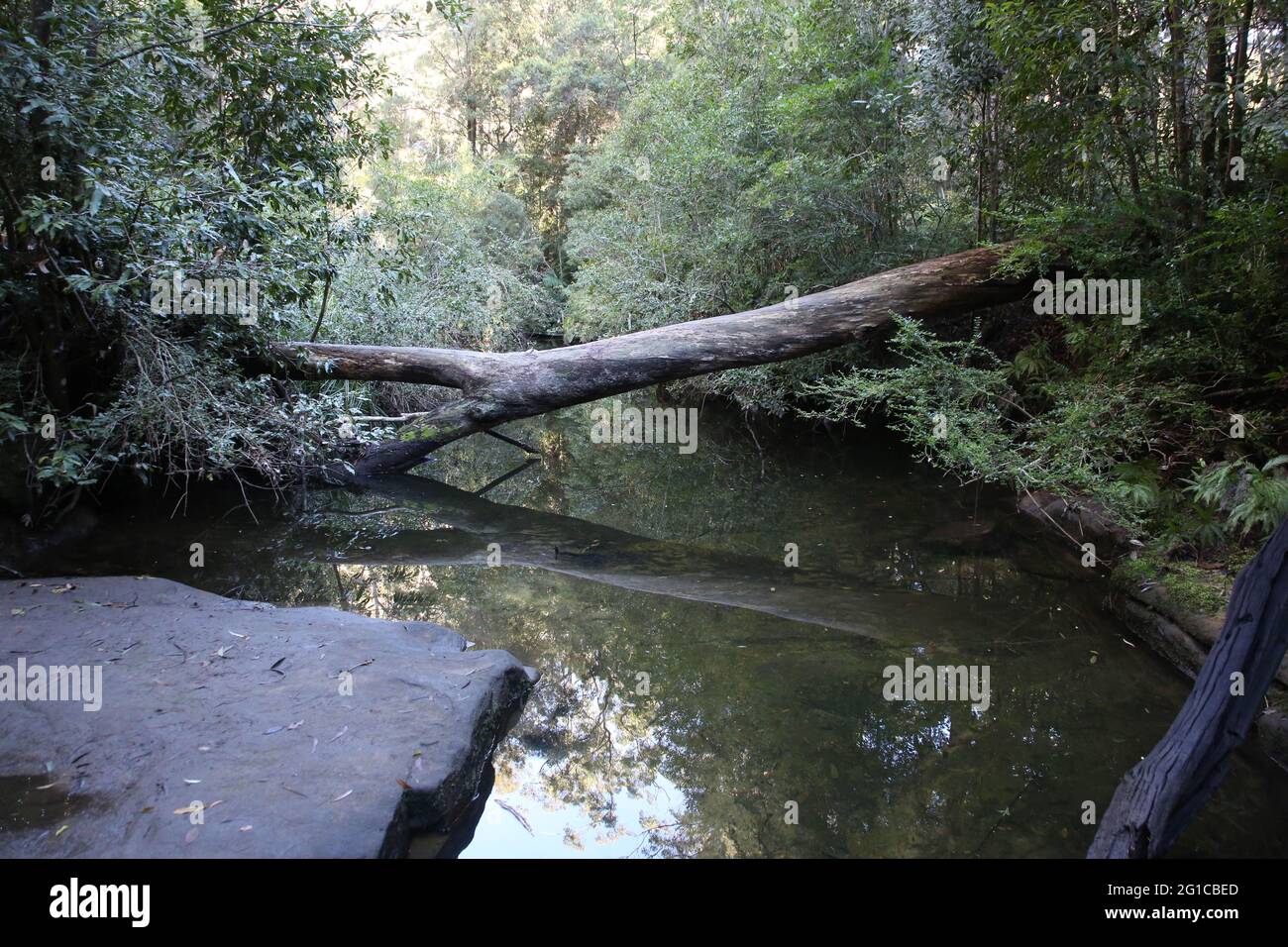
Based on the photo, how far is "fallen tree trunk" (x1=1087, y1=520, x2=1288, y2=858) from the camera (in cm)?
219

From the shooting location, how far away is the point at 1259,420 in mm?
4820

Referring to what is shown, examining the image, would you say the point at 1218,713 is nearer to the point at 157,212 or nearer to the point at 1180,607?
the point at 1180,607

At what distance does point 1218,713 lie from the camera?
2221mm

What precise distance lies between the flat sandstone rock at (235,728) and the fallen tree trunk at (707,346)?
3371mm

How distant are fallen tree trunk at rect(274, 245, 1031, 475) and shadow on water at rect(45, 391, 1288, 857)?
1.31m

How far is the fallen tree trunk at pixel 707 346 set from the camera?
7.05 metres

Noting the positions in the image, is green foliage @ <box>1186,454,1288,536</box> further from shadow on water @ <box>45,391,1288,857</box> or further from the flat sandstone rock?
the flat sandstone rock

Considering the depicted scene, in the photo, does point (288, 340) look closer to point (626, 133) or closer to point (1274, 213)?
point (1274, 213)

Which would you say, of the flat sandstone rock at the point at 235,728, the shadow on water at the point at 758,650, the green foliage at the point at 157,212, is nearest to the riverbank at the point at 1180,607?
the shadow on water at the point at 758,650

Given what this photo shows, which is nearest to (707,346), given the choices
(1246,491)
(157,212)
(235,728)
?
(1246,491)

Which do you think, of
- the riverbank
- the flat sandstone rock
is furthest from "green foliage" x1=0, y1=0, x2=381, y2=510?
the riverbank

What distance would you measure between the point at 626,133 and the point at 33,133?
1325 centimetres

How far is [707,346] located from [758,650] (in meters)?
3.44
